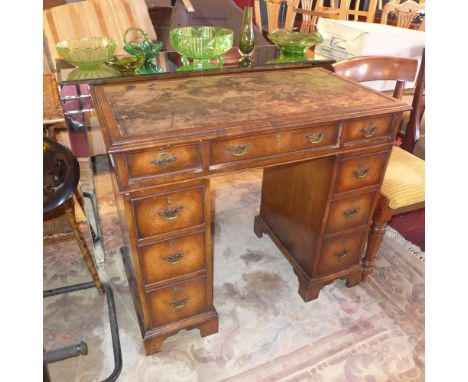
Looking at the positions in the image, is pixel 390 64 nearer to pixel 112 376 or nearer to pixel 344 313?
pixel 344 313

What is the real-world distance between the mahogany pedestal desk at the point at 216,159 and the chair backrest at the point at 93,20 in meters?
1.23

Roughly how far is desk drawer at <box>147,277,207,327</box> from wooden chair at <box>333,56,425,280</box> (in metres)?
0.84

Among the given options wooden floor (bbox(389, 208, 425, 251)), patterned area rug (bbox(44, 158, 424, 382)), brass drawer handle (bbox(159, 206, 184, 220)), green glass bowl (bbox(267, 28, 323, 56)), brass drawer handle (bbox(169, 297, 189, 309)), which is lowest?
patterned area rug (bbox(44, 158, 424, 382))

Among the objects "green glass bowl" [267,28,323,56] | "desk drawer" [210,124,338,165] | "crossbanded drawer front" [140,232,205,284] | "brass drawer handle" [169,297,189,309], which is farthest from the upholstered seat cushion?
"brass drawer handle" [169,297,189,309]

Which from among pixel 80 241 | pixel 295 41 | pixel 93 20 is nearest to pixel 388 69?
pixel 295 41

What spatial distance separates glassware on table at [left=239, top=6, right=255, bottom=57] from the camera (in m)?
1.59

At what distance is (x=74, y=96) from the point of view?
1463 mm

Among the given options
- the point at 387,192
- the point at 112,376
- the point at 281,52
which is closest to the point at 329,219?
the point at 387,192

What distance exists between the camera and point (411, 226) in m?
2.09

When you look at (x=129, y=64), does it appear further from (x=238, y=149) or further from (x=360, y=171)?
(x=360, y=171)

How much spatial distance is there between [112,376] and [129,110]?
1.00m

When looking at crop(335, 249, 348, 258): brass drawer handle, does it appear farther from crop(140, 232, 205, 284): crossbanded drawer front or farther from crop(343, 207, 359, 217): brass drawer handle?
crop(140, 232, 205, 284): crossbanded drawer front

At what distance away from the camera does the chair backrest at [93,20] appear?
2.26m

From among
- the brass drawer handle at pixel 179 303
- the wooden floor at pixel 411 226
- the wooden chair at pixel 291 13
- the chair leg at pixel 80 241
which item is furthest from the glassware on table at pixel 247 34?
the wooden chair at pixel 291 13
